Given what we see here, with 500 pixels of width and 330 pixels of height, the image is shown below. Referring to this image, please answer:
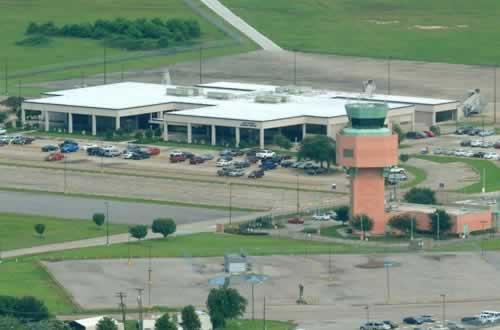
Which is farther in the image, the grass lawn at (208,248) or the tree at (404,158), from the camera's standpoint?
the tree at (404,158)

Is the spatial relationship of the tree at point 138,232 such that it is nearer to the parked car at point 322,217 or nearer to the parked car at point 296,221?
the parked car at point 296,221

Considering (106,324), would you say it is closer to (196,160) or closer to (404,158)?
(196,160)

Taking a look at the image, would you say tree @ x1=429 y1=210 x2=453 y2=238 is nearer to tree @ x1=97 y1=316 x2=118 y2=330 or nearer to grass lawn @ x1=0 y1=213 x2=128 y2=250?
grass lawn @ x1=0 y1=213 x2=128 y2=250

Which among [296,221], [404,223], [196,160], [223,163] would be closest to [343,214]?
[296,221]

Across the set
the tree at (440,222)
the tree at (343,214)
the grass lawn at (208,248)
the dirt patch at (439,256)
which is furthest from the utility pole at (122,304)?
the tree at (343,214)

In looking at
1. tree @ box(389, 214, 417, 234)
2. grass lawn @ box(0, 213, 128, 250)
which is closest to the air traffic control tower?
tree @ box(389, 214, 417, 234)

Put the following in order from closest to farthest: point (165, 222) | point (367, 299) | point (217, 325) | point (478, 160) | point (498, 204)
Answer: point (217, 325) → point (367, 299) → point (165, 222) → point (498, 204) → point (478, 160)

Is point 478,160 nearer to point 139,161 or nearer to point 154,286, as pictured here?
point 139,161

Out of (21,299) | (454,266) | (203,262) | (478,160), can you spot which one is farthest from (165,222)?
(478,160)
